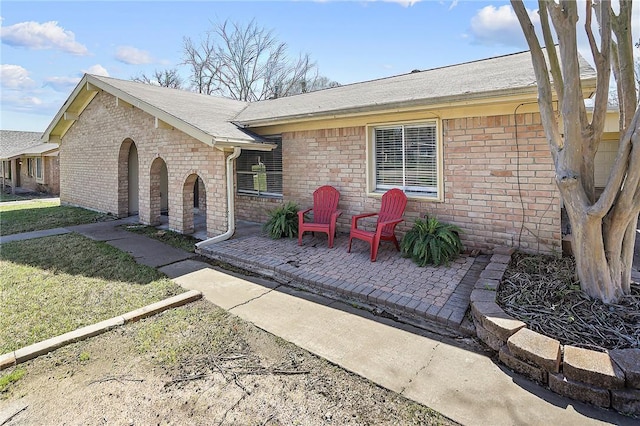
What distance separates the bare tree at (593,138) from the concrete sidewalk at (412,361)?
1731 mm

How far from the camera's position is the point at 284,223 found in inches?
283

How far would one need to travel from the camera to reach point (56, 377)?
111 inches

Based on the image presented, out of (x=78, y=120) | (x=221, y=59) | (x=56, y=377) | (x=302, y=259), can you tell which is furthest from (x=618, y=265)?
(x=221, y=59)

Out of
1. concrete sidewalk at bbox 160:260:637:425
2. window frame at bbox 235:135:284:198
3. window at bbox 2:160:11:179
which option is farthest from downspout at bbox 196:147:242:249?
window at bbox 2:160:11:179

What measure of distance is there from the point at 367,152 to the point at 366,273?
275 centimetres

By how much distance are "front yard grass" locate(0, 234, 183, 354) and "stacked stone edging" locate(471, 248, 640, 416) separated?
3942mm

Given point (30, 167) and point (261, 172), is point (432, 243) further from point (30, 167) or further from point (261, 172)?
point (30, 167)

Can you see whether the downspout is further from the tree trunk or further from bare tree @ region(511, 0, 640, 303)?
the tree trunk

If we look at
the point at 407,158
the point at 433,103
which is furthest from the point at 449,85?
the point at 407,158

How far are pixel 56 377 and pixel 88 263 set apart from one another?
3631 millimetres

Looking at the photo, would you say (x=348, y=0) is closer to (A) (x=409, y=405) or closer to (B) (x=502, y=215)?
(B) (x=502, y=215)

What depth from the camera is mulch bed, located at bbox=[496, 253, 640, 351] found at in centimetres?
292

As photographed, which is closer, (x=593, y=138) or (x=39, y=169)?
(x=593, y=138)

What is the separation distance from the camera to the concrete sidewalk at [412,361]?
7.63 feet
